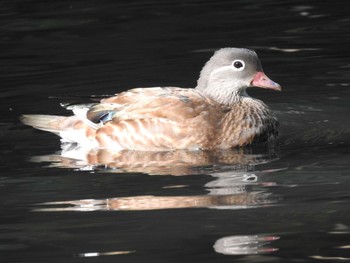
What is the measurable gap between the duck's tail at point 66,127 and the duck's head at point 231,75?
50.1 inches

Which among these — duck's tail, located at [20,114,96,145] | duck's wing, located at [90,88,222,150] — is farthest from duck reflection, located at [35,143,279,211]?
duck's tail, located at [20,114,96,145]

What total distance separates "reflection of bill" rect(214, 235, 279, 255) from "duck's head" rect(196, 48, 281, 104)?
12.7 ft

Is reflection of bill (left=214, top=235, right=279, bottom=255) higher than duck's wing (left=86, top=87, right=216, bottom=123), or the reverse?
duck's wing (left=86, top=87, right=216, bottom=123)

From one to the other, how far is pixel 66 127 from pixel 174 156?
1432mm

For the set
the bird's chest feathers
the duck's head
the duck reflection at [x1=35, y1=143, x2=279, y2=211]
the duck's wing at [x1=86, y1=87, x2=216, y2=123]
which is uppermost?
the duck's head

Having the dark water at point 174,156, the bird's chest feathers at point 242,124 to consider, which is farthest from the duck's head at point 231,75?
the dark water at point 174,156

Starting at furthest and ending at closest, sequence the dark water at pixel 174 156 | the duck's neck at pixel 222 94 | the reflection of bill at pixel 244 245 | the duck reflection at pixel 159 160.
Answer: the duck's neck at pixel 222 94, the duck reflection at pixel 159 160, the dark water at pixel 174 156, the reflection of bill at pixel 244 245

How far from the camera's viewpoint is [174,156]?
11.7 meters

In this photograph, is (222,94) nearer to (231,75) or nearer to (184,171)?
(231,75)

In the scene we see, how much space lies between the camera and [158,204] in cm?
980

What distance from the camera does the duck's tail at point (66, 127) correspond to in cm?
1252

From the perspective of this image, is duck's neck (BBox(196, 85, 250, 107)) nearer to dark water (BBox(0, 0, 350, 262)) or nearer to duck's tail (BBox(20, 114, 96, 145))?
dark water (BBox(0, 0, 350, 262))

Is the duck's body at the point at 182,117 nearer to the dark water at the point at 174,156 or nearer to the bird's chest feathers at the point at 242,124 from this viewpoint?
the bird's chest feathers at the point at 242,124

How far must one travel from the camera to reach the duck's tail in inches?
493
